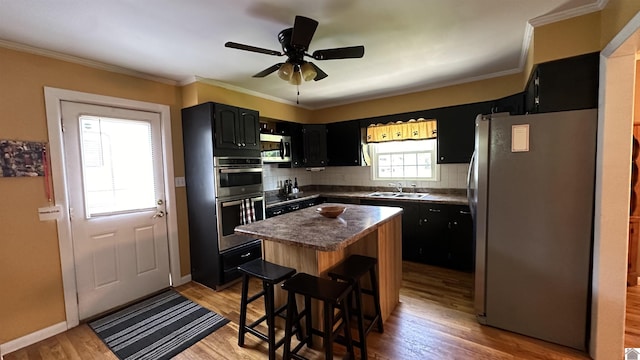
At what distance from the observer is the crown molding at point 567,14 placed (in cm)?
182

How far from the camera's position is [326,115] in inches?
191

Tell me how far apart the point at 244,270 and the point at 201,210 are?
1.50 meters

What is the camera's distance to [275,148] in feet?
13.3

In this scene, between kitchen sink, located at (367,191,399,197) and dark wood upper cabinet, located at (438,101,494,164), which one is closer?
dark wood upper cabinet, located at (438,101,494,164)

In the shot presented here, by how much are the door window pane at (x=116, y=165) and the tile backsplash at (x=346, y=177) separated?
1505 millimetres

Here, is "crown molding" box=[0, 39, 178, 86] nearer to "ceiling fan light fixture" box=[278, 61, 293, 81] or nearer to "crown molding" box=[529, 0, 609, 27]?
"ceiling fan light fixture" box=[278, 61, 293, 81]

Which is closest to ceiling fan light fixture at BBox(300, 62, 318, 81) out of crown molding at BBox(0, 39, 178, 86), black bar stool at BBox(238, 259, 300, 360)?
black bar stool at BBox(238, 259, 300, 360)

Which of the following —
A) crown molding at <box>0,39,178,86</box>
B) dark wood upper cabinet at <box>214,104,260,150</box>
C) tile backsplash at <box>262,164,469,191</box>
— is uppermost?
crown molding at <box>0,39,178,86</box>

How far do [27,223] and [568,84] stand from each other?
4342mm

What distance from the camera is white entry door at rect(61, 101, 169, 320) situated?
8.09 feet

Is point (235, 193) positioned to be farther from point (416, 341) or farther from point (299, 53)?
point (416, 341)

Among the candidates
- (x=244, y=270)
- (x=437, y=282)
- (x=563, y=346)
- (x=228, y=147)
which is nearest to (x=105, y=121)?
(x=228, y=147)

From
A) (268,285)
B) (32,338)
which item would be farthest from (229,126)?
(32,338)

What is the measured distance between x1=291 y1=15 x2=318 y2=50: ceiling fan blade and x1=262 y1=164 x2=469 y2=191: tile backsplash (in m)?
2.34
